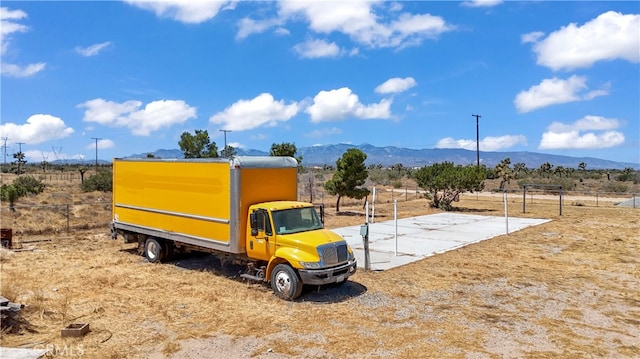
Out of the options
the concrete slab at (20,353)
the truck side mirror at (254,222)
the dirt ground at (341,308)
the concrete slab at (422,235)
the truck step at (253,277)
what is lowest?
the dirt ground at (341,308)

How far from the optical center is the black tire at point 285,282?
9.89 metres

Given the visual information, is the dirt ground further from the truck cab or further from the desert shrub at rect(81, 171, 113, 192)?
the desert shrub at rect(81, 171, 113, 192)

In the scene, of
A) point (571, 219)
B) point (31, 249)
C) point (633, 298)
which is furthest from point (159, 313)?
point (571, 219)

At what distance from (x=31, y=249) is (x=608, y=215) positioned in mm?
31167

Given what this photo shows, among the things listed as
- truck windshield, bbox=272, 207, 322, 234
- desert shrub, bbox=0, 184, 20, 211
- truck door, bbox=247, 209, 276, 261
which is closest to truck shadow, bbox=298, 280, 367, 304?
truck door, bbox=247, 209, 276, 261

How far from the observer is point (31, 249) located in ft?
52.5

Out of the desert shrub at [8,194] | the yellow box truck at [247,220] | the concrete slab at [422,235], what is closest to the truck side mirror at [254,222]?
the yellow box truck at [247,220]

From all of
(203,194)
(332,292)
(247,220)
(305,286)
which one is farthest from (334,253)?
(203,194)

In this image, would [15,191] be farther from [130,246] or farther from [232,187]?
[232,187]

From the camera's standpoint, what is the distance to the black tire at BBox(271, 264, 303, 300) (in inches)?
389

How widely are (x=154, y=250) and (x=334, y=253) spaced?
682 centimetres

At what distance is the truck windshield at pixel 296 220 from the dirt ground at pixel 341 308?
60.9 inches

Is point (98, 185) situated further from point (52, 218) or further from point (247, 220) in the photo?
point (247, 220)

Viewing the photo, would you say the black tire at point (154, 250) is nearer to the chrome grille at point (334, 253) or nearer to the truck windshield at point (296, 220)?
the truck windshield at point (296, 220)
